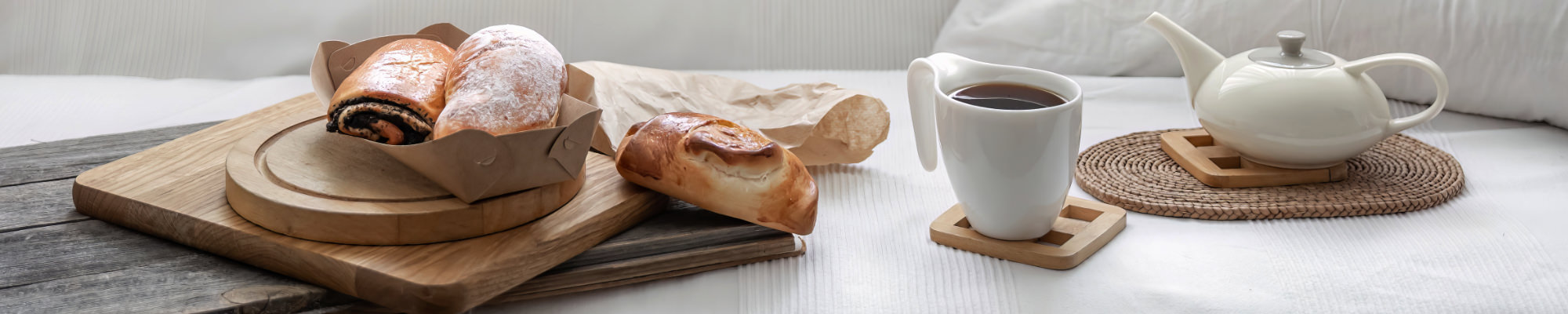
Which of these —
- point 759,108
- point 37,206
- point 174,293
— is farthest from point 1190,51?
point 37,206

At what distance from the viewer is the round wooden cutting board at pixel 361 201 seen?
0.64 metres

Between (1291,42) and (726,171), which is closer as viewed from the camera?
(726,171)

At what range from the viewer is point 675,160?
70 cm

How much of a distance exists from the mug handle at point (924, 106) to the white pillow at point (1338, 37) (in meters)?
0.50

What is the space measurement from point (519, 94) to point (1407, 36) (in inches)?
34.4

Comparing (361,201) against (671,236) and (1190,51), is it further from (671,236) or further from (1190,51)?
(1190,51)

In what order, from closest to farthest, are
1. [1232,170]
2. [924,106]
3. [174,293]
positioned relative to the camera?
1. [174,293]
2. [924,106]
3. [1232,170]

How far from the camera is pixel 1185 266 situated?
2.29ft

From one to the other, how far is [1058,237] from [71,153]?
0.84 metres

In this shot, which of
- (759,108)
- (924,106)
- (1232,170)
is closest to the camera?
(924,106)

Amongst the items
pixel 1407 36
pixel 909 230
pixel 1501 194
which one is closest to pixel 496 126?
pixel 909 230

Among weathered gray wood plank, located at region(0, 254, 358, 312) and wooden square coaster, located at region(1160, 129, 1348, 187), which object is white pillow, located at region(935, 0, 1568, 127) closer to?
wooden square coaster, located at region(1160, 129, 1348, 187)

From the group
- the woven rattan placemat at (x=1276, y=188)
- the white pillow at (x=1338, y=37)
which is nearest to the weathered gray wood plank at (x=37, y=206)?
the woven rattan placemat at (x=1276, y=188)

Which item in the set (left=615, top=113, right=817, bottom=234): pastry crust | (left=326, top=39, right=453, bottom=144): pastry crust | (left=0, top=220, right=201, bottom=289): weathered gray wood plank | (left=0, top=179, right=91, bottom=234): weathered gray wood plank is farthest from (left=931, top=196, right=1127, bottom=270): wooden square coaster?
(left=0, top=179, right=91, bottom=234): weathered gray wood plank
